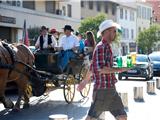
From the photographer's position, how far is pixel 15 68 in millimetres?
10711

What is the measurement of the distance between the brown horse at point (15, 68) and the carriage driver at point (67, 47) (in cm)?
116

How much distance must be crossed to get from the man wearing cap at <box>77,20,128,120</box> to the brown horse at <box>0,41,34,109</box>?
384 centimetres

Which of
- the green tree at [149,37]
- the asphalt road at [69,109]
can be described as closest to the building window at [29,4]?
the asphalt road at [69,109]

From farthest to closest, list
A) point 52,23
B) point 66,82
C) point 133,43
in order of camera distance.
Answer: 1. point 133,43
2. point 52,23
3. point 66,82

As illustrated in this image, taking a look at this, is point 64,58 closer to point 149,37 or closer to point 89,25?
point 89,25

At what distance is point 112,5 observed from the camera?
65.1 metres

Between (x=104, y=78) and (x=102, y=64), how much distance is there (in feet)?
0.70

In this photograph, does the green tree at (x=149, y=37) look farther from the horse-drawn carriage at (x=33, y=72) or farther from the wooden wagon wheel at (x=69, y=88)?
the wooden wagon wheel at (x=69, y=88)

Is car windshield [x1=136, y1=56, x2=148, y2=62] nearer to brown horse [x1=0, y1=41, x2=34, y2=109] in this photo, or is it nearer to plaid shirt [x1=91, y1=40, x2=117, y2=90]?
brown horse [x1=0, y1=41, x2=34, y2=109]

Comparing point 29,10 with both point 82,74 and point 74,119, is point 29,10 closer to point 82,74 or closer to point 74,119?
point 82,74

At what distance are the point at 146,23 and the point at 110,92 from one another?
7361cm

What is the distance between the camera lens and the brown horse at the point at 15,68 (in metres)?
10.1

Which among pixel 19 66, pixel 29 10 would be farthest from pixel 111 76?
pixel 29 10

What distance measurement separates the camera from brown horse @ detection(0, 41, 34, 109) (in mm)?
10088
